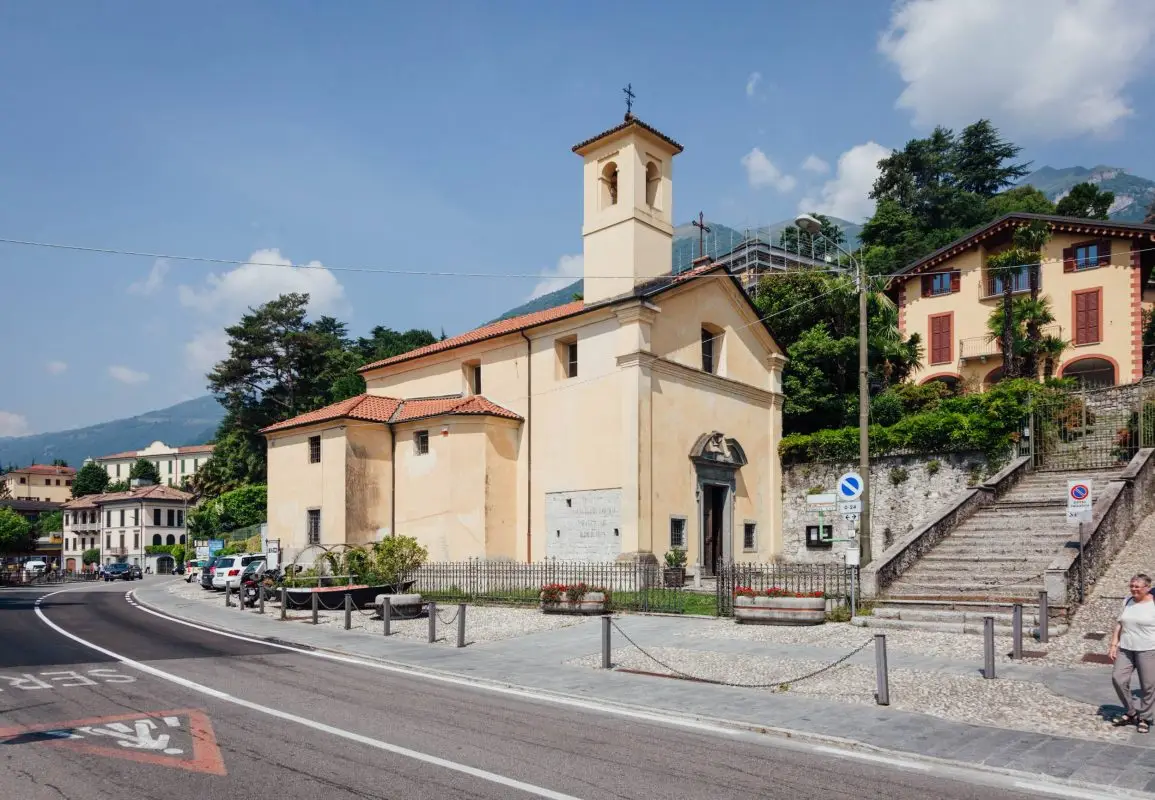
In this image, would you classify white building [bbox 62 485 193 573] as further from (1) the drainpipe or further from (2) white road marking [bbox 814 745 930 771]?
(2) white road marking [bbox 814 745 930 771]

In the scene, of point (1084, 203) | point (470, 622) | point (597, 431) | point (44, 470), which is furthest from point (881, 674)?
point (44, 470)

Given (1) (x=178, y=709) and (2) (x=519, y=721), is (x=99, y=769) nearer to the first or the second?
(1) (x=178, y=709)

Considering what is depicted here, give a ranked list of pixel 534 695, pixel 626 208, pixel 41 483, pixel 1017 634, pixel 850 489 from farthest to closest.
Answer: pixel 41 483, pixel 626 208, pixel 850 489, pixel 1017 634, pixel 534 695

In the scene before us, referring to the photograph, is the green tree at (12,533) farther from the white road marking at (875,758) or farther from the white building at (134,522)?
the white road marking at (875,758)

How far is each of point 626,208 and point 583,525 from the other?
419 inches

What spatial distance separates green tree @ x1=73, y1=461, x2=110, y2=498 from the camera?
373 feet

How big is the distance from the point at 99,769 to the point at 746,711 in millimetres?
6906

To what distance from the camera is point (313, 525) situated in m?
32.5

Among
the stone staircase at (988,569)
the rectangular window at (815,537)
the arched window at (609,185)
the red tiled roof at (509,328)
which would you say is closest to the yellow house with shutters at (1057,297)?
the rectangular window at (815,537)

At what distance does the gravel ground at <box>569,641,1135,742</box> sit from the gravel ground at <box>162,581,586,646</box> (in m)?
3.92

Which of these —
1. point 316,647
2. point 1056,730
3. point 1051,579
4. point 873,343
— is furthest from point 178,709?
point 873,343

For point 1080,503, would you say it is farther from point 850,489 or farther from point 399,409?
point 399,409

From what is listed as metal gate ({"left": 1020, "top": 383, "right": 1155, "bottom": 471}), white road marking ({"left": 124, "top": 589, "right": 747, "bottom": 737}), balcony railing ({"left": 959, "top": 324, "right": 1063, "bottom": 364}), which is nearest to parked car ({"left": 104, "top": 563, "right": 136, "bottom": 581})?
white road marking ({"left": 124, "top": 589, "right": 747, "bottom": 737})

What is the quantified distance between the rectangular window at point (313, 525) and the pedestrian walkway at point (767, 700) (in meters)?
A: 12.9
